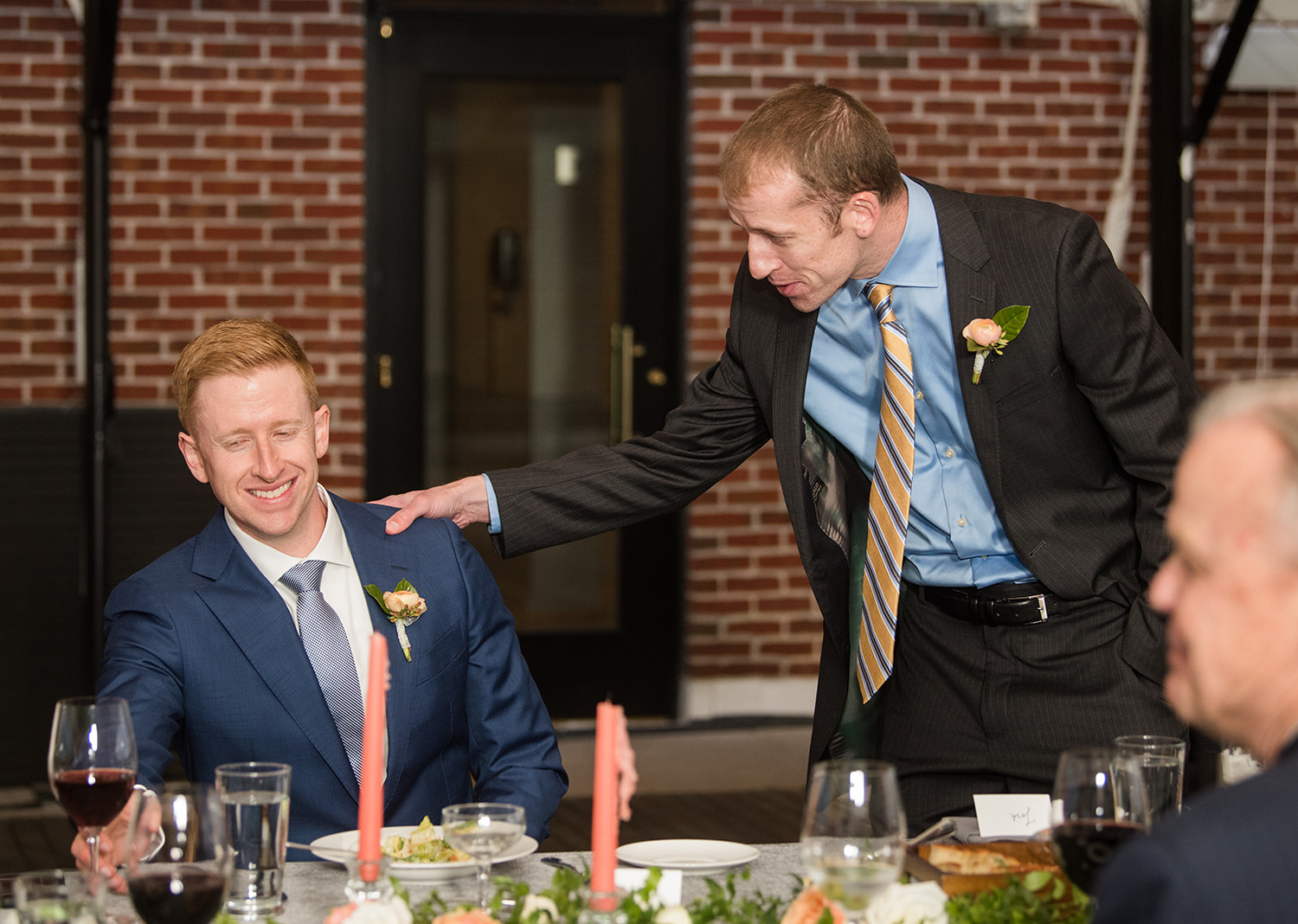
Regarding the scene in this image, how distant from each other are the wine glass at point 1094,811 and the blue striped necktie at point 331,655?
41.4 inches

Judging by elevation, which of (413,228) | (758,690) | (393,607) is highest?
(413,228)

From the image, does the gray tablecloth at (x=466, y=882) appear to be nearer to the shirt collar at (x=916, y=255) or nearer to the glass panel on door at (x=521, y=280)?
the shirt collar at (x=916, y=255)

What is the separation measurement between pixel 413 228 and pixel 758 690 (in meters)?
2.04

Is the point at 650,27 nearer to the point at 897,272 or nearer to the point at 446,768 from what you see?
the point at 897,272

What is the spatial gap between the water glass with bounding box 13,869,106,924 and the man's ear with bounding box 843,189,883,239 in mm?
1435

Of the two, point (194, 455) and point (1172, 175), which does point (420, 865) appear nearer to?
point (194, 455)

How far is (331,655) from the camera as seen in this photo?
2061mm

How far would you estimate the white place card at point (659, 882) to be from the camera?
1.42 metres

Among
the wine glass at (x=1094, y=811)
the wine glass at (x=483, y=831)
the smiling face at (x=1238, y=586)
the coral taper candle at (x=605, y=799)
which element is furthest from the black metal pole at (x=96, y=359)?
the smiling face at (x=1238, y=586)

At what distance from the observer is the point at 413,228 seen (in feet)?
16.5

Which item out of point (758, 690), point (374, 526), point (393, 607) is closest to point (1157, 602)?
point (393, 607)

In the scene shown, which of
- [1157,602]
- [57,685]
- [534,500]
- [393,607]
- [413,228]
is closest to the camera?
[1157,602]

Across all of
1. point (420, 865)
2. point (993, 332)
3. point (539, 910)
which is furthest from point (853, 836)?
point (993, 332)

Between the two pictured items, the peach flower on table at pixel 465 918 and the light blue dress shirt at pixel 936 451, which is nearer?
the peach flower on table at pixel 465 918
